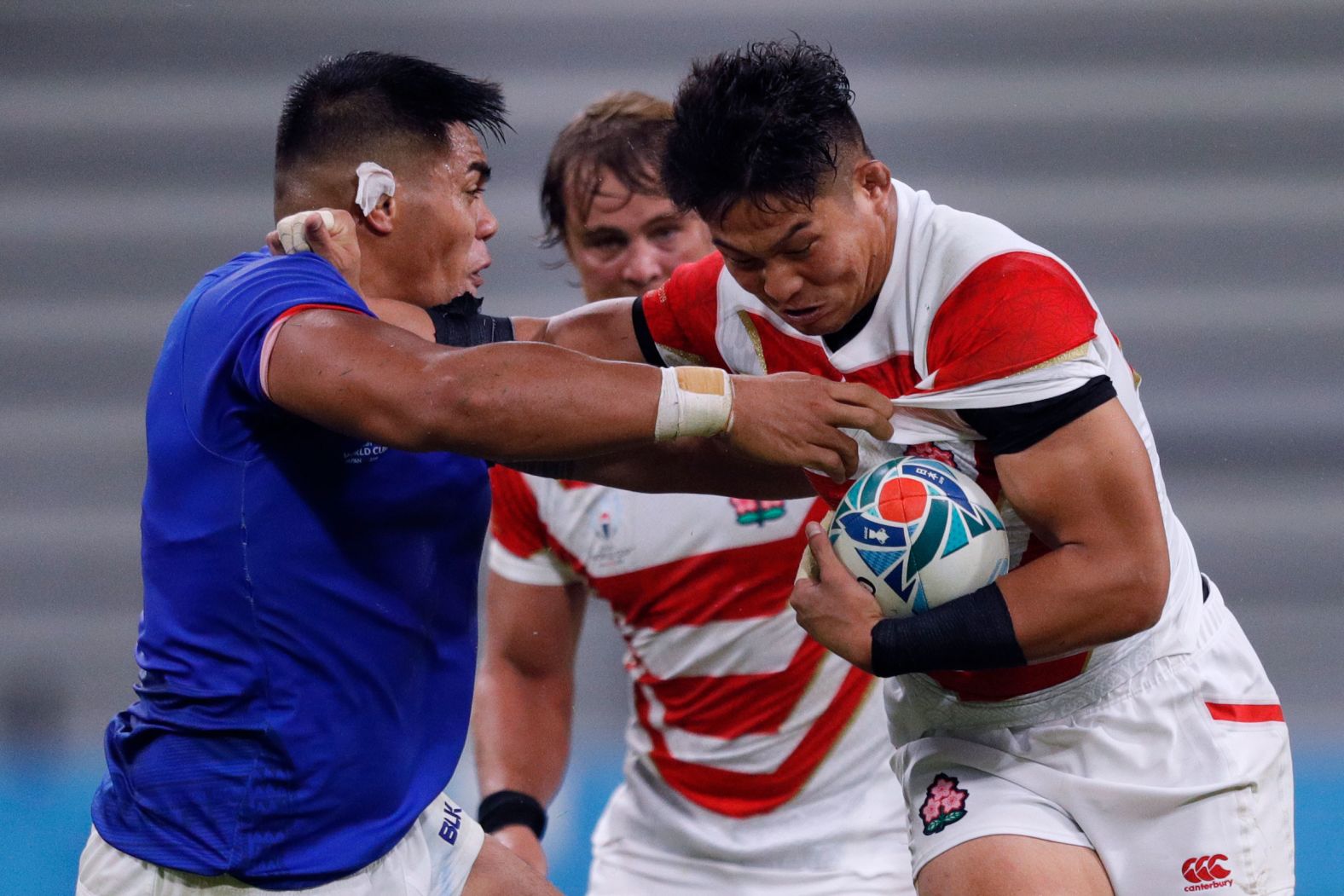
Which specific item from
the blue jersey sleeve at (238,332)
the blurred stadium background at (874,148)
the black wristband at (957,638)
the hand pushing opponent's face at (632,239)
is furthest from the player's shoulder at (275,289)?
the blurred stadium background at (874,148)

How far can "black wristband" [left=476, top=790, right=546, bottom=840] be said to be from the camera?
4105 mm

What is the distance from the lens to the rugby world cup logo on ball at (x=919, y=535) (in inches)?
101

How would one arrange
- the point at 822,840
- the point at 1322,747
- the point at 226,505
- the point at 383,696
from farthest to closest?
the point at 1322,747 → the point at 822,840 → the point at 383,696 → the point at 226,505

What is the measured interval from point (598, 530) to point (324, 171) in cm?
146

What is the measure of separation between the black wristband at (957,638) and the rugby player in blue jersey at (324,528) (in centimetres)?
31

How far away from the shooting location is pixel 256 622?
2.62m

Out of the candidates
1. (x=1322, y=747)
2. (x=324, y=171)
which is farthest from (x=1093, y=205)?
(x=324, y=171)

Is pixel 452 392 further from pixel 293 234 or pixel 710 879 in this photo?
pixel 710 879

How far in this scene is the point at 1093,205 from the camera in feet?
23.4

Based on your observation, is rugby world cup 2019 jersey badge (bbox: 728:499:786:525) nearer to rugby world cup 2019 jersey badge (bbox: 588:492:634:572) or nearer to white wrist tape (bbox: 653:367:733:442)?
rugby world cup 2019 jersey badge (bbox: 588:492:634:572)

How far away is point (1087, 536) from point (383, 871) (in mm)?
1416

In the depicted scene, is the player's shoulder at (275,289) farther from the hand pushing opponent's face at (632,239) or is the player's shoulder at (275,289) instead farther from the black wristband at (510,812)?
the black wristband at (510,812)

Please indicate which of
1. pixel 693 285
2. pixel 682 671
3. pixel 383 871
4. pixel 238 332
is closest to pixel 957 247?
pixel 693 285

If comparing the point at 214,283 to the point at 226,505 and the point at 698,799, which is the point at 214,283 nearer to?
the point at 226,505
